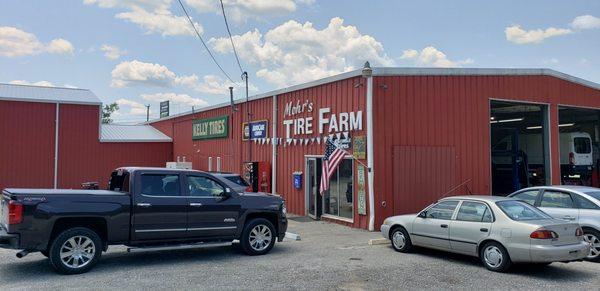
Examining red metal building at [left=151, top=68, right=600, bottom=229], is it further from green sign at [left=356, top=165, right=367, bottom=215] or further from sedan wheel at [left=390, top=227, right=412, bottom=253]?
sedan wheel at [left=390, top=227, right=412, bottom=253]

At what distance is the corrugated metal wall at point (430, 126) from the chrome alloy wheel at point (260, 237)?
15.3 feet

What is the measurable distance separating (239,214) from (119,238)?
233 cm

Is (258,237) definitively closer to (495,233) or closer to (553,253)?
(495,233)

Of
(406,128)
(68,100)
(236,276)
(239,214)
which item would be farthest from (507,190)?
(68,100)

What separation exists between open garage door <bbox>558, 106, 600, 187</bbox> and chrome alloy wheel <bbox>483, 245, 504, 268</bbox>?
15635 mm

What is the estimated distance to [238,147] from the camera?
22703 millimetres

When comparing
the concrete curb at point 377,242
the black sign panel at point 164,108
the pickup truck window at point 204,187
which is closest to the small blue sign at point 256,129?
the concrete curb at point 377,242

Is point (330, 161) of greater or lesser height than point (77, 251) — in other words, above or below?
above

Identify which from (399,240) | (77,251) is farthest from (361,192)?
(77,251)

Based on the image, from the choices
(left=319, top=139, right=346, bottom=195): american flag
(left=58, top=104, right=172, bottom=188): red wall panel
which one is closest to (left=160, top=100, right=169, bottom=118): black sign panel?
(left=58, top=104, right=172, bottom=188): red wall panel

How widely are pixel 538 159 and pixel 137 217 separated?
20613 millimetres

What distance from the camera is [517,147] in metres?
19.0

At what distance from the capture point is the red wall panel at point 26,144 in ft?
83.6

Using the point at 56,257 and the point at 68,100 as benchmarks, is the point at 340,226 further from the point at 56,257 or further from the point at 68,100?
the point at 68,100
